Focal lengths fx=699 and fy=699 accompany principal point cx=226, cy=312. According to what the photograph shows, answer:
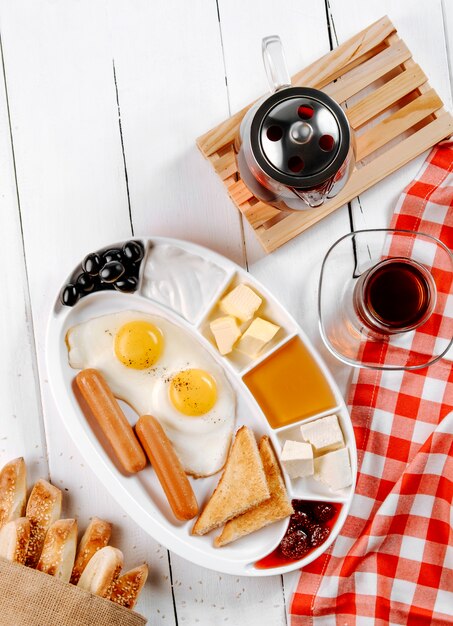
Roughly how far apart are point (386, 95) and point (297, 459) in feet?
2.74

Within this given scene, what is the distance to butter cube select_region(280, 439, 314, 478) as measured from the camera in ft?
4.98

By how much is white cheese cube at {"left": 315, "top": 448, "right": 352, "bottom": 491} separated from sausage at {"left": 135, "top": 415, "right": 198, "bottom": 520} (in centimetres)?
30

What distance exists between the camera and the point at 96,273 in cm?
152

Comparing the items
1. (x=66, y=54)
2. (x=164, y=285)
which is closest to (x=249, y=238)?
(x=164, y=285)

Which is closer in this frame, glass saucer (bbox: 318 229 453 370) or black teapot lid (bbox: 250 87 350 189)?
black teapot lid (bbox: 250 87 350 189)

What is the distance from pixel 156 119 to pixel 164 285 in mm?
402

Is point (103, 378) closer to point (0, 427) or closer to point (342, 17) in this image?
point (0, 427)

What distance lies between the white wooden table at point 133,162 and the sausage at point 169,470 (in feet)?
0.53

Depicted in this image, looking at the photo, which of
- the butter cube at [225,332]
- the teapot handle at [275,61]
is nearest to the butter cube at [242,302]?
the butter cube at [225,332]

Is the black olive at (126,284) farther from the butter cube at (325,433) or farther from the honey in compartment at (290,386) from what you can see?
the butter cube at (325,433)

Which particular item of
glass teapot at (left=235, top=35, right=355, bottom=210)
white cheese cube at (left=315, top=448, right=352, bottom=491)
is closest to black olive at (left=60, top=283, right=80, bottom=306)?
glass teapot at (left=235, top=35, right=355, bottom=210)

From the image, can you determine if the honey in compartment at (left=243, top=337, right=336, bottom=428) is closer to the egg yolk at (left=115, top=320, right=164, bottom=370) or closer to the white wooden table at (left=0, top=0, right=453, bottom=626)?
the white wooden table at (left=0, top=0, right=453, bottom=626)

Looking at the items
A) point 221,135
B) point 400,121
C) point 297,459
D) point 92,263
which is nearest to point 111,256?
point 92,263

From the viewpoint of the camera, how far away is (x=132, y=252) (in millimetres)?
1517
